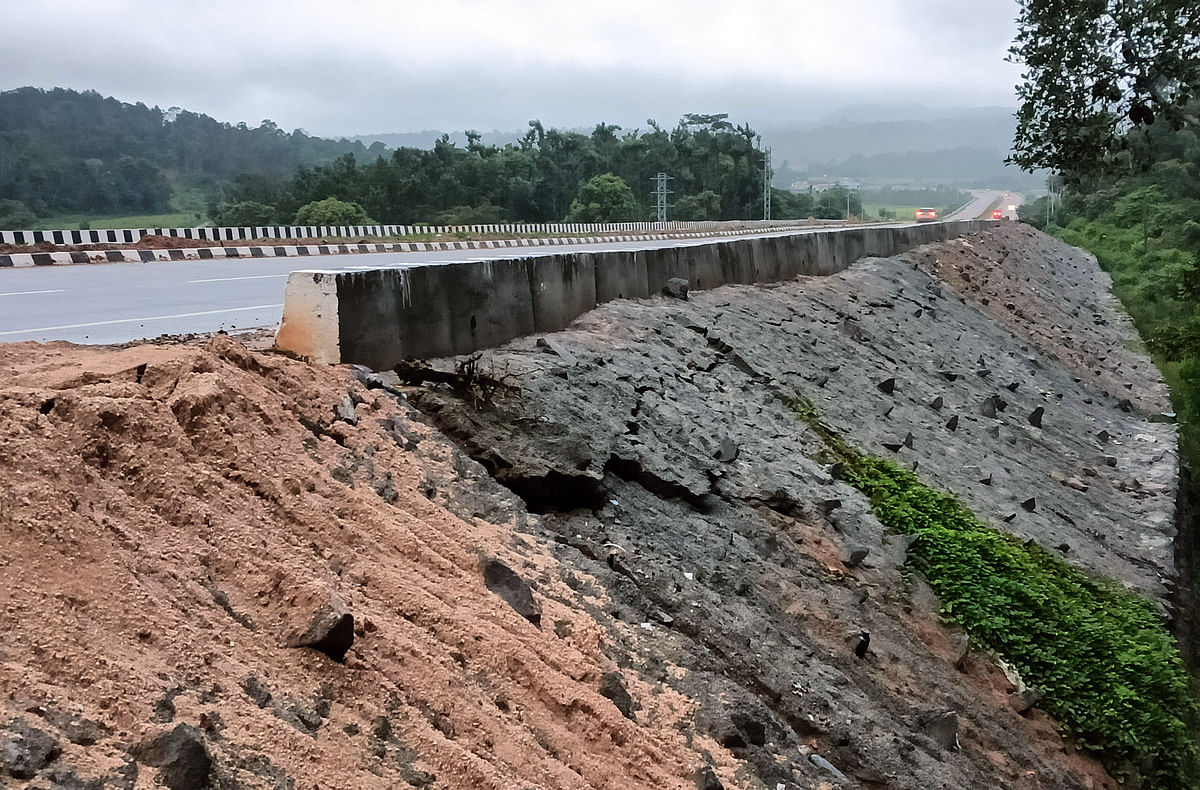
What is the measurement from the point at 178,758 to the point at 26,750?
0.98 feet

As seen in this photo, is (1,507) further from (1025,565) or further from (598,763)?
(1025,565)

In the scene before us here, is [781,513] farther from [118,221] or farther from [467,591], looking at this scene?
[118,221]

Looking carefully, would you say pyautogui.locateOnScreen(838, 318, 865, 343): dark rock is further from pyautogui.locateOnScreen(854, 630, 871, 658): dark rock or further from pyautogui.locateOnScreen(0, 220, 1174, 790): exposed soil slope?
pyautogui.locateOnScreen(854, 630, 871, 658): dark rock

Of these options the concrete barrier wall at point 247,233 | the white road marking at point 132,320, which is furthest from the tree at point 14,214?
the white road marking at point 132,320

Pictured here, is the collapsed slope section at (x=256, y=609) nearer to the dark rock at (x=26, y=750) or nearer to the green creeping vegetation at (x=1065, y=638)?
the dark rock at (x=26, y=750)

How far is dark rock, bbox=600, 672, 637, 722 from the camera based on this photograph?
368cm

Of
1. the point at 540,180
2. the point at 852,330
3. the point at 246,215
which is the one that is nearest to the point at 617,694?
the point at 852,330

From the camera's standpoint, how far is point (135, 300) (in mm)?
10438

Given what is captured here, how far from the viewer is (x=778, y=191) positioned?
101312 mm

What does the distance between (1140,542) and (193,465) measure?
9.60 m

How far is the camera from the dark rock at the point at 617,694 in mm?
3679

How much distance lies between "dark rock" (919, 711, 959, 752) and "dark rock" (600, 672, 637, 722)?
7.11ft

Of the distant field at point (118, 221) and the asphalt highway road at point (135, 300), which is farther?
the distant field at point (118, 221)

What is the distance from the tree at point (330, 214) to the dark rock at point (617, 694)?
40368 mm
